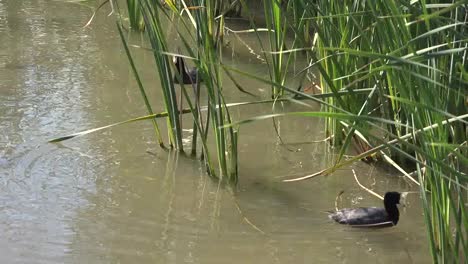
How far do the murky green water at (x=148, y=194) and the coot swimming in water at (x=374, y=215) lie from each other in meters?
0.03

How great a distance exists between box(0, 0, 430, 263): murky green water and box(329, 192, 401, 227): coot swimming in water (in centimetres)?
3

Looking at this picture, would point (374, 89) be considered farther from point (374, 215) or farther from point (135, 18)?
point (135, 18)

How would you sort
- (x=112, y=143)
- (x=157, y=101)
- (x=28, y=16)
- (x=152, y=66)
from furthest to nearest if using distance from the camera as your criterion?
(x=28, y=16), (x=152, y=66), (x=157, y=101), (x=112, y=143)

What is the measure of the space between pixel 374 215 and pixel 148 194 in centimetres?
86

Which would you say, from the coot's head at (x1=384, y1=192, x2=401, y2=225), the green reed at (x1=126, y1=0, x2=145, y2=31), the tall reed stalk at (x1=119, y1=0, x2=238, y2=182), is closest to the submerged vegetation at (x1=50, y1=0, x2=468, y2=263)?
the tall reed stalk at (x1=119, y1=0, x2=238, y2=182)

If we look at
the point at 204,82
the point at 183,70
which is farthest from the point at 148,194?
the point at 183,70

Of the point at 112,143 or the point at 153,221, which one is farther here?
the point at 112,143

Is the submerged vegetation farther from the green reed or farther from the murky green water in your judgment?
the green reed

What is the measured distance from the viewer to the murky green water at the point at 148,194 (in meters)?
3.08

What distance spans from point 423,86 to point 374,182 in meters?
1.28

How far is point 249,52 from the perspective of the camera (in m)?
5.82

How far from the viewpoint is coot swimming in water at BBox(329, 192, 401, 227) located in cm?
326

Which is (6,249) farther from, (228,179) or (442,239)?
(442,239)

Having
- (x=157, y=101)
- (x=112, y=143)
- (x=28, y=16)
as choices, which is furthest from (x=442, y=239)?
(x=28, y=16)
